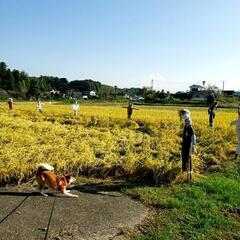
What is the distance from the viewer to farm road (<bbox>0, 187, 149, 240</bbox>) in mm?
5957

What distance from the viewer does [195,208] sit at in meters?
7.28

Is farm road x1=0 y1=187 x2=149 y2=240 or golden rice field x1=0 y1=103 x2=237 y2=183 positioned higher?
golden rice field x1=0 y1=103 x2=237 y2=183

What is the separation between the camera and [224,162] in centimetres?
1198

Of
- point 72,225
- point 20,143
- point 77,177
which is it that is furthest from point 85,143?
point 72,225

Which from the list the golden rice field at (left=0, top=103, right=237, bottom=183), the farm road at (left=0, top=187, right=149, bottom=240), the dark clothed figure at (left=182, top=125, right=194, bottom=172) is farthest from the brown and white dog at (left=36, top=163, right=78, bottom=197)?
the dark clothed figure at (left=182, top=125, right=194, bottom=172)

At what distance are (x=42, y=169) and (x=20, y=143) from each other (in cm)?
460

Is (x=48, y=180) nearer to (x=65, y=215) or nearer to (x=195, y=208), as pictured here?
(x=65, y=215)

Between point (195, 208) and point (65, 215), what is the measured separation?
7.71ft

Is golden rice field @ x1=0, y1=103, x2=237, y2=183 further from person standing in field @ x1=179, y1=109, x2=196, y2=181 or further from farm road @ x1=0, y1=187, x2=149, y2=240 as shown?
farm road @ x1=0, y1=187, x2=149, y2=240

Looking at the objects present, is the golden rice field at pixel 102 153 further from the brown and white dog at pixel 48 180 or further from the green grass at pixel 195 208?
the brown and white dog at pixel 48 180

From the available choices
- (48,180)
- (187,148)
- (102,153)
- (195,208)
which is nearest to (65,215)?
(48,180)

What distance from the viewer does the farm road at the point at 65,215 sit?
5.96 metres

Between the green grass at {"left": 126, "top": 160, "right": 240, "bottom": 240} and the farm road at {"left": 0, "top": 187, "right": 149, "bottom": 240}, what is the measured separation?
1.28 ft

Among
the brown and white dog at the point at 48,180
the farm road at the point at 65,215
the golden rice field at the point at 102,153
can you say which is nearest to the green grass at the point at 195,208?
the farm road at the point at 65,215
